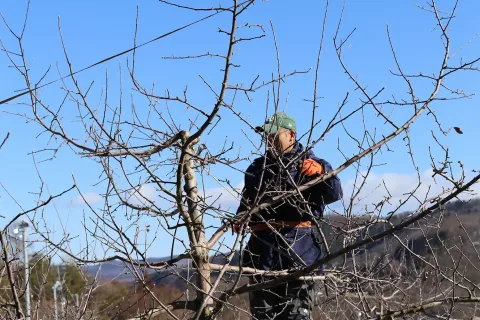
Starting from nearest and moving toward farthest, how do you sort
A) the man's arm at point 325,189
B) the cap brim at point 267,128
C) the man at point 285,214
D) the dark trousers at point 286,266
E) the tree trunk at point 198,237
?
the cap brim at point 267,128
the man at point 285,214
the tree trunk at point 198,237
the man's arm at point 325,189
the dark trousers at point 286,266

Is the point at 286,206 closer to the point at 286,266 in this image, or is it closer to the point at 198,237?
the point at 286,266

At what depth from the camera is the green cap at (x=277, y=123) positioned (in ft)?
11.7

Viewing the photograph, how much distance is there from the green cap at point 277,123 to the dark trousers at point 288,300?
820 mm

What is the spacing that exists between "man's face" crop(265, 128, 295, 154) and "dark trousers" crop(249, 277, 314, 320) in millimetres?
737

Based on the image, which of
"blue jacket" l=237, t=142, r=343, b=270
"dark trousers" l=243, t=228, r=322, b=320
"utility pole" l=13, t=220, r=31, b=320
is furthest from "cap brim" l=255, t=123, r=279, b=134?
"utility pole" l=13, t=220, r=31, b=320

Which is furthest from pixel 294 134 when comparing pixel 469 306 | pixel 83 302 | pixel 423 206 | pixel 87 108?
pixel 469 306

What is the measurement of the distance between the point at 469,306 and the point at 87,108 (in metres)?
3.04

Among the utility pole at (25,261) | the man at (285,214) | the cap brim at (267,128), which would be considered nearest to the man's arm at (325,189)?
the man at (285,214)

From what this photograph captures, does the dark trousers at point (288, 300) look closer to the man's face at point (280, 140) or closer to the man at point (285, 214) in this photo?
the man at point (285, 214)

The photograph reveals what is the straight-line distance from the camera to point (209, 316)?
3.79 metres

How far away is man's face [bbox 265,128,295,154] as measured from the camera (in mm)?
3621

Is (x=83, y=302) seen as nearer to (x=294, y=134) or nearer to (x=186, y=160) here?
(x=186, y=160)

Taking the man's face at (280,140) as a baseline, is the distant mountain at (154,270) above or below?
below

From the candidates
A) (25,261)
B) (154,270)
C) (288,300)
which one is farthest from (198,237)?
(25,261)
